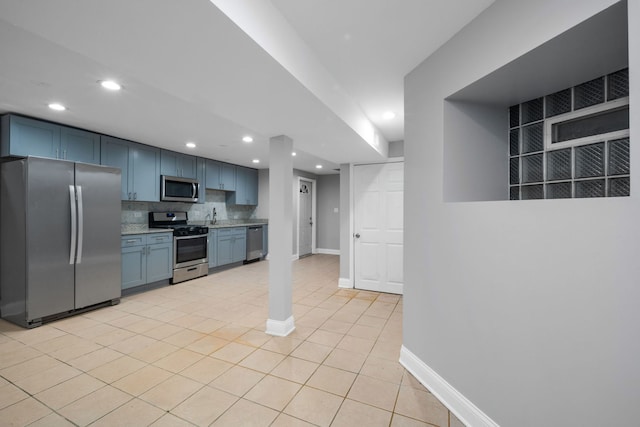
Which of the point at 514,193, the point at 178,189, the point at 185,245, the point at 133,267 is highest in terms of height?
the point at 178,189

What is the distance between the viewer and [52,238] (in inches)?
123

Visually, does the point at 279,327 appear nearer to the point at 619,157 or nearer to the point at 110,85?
the point at 110,85

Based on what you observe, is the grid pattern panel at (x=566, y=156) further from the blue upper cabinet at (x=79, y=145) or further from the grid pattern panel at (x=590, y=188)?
the blue upper cabinet at (x=79, y=145)

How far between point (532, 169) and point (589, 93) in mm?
486

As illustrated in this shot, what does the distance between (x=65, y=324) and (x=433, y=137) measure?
13.8 feet

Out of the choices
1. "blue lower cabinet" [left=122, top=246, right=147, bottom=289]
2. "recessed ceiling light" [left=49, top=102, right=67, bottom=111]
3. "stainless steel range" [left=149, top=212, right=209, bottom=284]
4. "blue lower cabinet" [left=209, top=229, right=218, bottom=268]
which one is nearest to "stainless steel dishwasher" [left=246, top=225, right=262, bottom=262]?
"blue lower cabinet" [left=209, top=229, right=218, bottom=268]

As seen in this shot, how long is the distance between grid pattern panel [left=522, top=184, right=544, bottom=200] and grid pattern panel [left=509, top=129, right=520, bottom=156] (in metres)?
0.26

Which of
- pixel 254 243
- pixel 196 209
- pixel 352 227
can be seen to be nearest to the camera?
pixel 352 227

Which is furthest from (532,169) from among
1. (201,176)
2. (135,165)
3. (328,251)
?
(328,251)

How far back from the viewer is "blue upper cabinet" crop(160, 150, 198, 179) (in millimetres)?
4820

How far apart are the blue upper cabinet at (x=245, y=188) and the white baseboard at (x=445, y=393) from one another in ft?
17.2

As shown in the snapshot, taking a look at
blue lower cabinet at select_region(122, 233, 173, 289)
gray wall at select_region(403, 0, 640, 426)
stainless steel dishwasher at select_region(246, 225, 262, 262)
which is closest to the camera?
gray wall at select_region(403, 0, 640, 426)

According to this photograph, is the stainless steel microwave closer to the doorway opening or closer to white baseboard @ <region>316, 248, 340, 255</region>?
the doorway opening

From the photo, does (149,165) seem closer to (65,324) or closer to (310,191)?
(65,324)
